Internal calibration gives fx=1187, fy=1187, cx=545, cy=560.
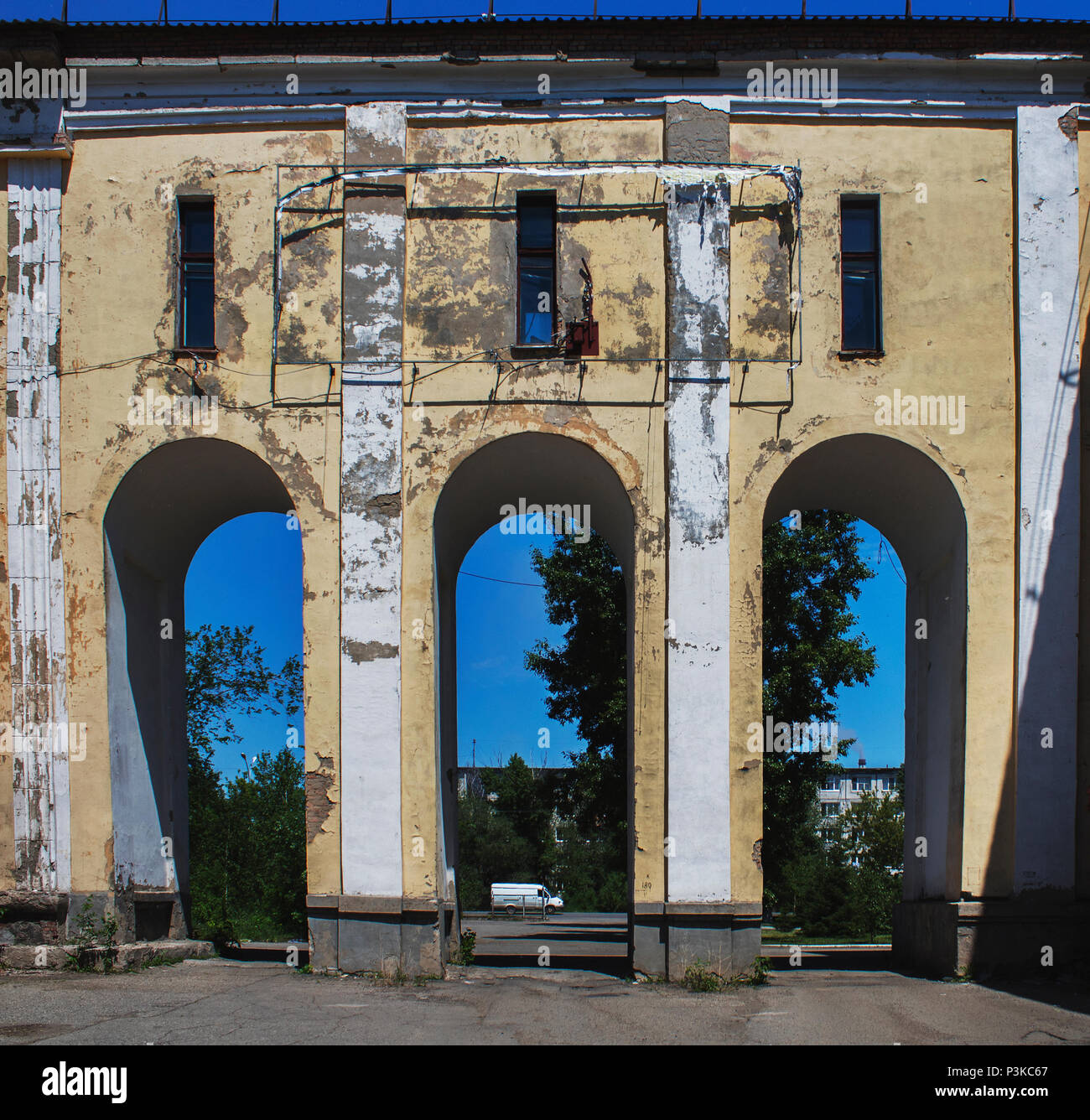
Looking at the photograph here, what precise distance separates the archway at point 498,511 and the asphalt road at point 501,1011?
167cm

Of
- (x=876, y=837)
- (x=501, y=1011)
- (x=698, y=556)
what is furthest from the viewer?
(x=876, y=837)

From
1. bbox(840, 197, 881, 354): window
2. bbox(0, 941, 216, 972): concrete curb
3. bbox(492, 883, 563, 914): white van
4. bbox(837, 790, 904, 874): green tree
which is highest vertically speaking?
bbox(840, 197, 881, 354): window

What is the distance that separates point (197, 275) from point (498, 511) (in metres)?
4.42

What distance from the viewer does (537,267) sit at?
12641mm

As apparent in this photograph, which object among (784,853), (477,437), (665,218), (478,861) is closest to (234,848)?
(784,853)

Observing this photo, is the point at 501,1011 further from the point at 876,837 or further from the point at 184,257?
the point at 876,837

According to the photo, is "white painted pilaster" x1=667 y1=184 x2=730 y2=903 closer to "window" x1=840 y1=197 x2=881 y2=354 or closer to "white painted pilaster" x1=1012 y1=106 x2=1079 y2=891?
"window" x1=840 y1=197 x2=881 y2=354

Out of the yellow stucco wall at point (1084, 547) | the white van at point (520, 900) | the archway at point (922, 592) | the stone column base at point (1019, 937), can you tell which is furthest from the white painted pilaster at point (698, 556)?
the white van at point (520, 900)

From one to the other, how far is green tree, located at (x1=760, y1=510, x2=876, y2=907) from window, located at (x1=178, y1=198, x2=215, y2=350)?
1186 centimetres

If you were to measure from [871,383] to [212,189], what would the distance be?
23.8ft

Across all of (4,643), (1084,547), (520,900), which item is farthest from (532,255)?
(520,900)

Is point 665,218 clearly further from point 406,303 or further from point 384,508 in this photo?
point 384,508

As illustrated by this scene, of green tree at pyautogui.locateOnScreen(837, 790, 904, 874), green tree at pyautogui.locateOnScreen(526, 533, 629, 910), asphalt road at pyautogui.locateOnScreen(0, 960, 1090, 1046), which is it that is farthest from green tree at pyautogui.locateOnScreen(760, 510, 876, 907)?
green tree at pyautogui.locateOnScreen(837, 790, 904, 874)

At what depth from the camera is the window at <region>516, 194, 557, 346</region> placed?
12516 millimetres
